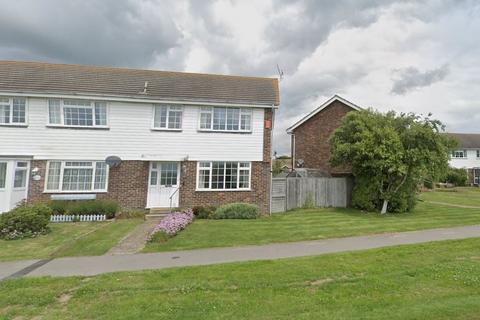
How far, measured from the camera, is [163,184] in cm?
1495

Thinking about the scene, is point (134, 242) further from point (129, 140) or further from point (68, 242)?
point (129, 140)

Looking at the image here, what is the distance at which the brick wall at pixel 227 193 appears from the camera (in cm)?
1489

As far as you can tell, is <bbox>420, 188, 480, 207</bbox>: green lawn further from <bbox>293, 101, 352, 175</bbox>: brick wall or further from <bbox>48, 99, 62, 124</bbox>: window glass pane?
<bbox>48, 99, 62, 124</bbox>: window glass pane

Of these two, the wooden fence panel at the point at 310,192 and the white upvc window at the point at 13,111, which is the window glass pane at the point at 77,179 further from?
the wooden fence panel at the point at 310,192

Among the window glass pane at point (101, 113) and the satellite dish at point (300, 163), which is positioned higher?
the window glass pane at point (101, 113)

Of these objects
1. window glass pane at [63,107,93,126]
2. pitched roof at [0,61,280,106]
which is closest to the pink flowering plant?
pitched roof at [0,61,280,106]

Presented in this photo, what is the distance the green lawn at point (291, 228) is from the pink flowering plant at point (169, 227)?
0.22m

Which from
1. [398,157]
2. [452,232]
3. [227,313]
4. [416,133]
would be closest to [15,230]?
[227,313]

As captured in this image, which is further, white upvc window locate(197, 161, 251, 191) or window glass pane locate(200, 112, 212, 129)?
window glass pane locate(200, 112, 212, 129)

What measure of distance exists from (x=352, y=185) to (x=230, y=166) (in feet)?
25.8

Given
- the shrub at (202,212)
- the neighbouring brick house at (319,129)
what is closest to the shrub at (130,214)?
the shrub at (202,212)

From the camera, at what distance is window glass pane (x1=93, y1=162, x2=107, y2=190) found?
14359mm

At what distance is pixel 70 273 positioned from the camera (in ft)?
20.6

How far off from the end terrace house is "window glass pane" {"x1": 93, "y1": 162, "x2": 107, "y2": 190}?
4 cm
